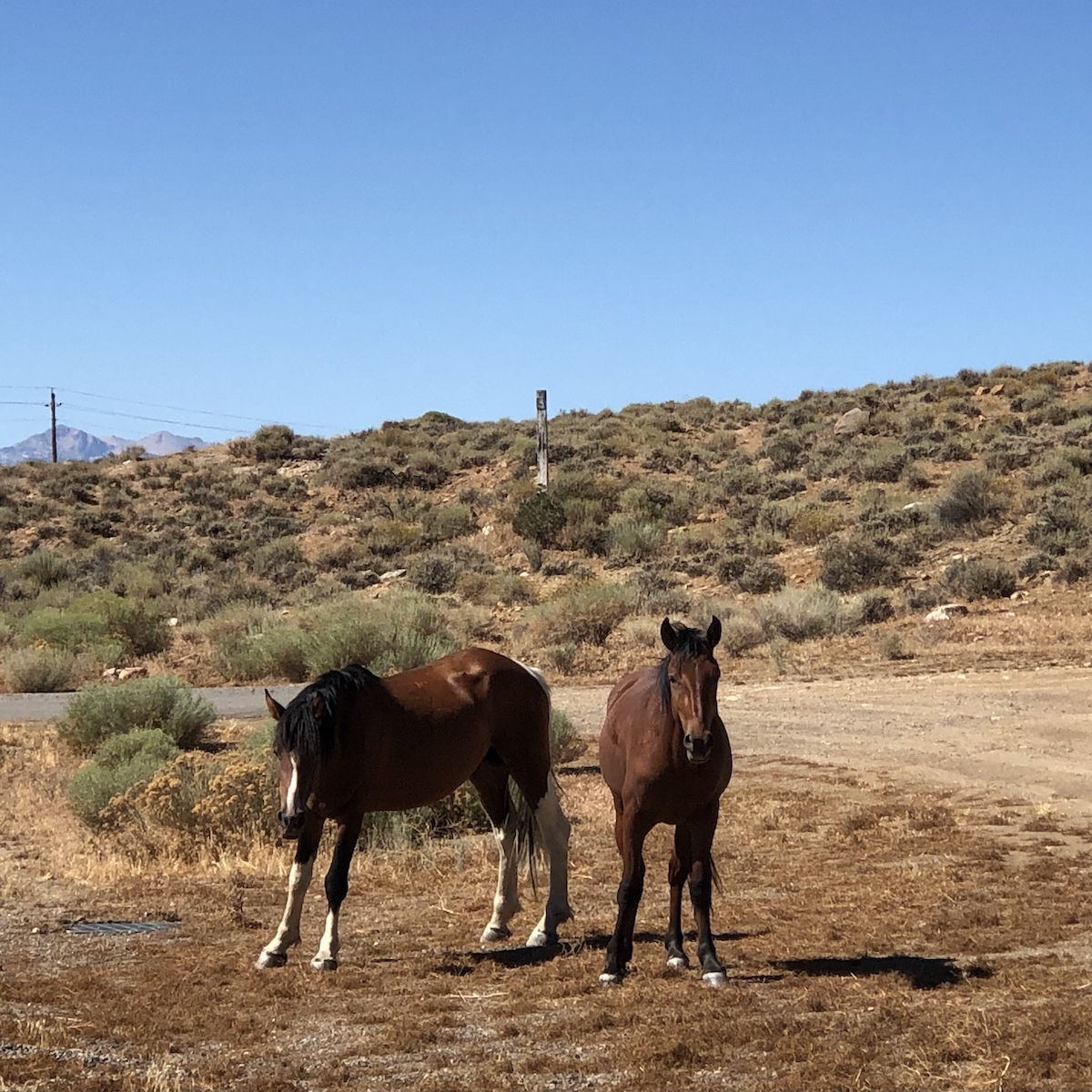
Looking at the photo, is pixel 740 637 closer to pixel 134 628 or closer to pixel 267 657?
pixel 267 657

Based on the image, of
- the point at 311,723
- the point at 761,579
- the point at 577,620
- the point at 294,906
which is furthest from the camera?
the point at 761,579

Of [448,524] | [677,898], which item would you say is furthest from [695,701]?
[448,524]

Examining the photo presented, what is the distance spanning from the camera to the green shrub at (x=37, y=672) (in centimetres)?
2442

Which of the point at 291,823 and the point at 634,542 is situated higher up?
the point at 634,542

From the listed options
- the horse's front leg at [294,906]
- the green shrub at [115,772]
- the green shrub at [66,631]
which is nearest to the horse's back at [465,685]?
the horse's front leg at [294,906]

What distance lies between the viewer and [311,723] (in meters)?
7.60

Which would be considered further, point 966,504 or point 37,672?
point 966,504

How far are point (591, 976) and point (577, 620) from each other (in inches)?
753

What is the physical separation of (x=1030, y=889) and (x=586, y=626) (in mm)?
17440

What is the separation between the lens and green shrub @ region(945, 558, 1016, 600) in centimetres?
2741

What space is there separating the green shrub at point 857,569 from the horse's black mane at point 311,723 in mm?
23503

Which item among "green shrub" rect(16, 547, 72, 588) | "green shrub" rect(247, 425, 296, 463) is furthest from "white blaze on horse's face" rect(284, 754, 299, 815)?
"green shrub" rect(247, 425, 296, 463)

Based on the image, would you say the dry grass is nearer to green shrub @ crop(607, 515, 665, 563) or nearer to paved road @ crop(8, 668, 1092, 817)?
paved road @ crop(8, 668, 1092, 817)

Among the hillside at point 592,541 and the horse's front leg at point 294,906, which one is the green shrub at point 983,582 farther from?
the horse's front leg at point 294,906
